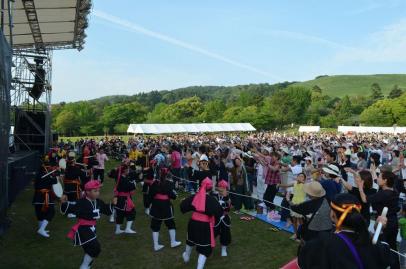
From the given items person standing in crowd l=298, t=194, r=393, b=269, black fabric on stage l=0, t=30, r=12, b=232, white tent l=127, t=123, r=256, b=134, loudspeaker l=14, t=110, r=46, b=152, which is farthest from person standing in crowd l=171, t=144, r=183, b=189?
white tent l=127, t=123, r=256, b=134

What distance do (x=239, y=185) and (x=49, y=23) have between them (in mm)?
11549

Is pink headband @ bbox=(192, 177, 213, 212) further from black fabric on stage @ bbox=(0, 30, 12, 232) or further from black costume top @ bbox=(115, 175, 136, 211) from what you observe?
black fabric on stage @ bbox=(0, 30, 12, 232)

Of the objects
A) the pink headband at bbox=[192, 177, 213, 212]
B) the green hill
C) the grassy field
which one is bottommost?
the grassy field

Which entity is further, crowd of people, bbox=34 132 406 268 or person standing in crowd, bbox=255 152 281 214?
person standing in crowd, bbox=255 152 281 214

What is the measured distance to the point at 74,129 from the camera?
292 feet

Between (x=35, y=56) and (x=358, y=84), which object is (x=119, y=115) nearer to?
(x=35, y=56)

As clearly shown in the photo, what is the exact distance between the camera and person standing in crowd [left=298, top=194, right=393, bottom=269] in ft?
9.55

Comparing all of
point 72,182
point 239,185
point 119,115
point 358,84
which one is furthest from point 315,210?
point 358,84

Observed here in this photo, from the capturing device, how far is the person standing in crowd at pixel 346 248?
291 centimetres

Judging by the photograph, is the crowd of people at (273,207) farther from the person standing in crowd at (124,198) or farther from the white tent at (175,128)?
the white tent at (175,128)

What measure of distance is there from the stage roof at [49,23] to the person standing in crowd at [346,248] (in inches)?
533

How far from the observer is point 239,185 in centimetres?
1130

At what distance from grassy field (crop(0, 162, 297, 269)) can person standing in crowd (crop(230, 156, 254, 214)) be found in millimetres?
1097

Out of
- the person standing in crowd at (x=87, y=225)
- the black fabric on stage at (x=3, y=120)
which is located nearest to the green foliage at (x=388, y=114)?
the black fabric on stage at (x=3, y=120)
